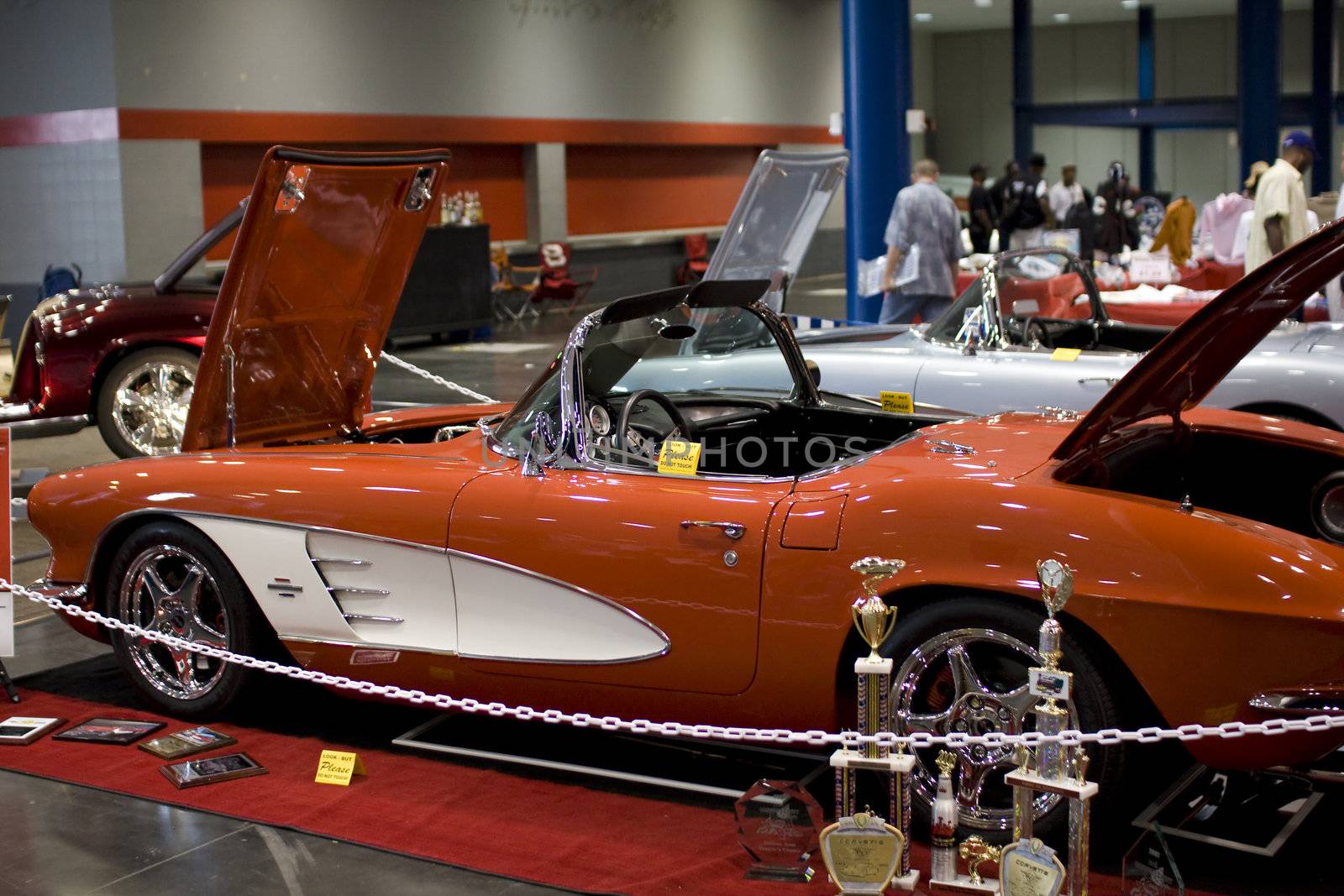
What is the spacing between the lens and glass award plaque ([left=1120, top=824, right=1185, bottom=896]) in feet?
10.3

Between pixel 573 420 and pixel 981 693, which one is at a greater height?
pixel 573 420

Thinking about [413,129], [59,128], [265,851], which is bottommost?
[265,851]

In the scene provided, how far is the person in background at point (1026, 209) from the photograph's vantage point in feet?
56.4

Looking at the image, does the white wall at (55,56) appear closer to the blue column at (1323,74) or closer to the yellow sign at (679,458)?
the yellow sign at (679,458)

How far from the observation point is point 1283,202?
33.3 ft

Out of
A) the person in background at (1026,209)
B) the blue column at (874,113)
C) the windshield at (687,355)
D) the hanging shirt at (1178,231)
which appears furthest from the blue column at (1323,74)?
the windshield at (687,355)

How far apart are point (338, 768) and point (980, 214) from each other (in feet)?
53.5

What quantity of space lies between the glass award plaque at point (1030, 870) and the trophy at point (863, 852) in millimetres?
244

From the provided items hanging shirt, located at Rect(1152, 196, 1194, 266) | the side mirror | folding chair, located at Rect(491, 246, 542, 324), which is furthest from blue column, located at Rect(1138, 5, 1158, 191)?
the side mirror

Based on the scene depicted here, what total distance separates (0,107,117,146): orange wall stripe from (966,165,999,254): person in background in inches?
408

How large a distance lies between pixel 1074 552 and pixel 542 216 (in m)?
18.8

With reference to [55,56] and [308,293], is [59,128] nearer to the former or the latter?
[55,56]

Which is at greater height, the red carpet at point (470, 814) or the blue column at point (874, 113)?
the blue column at point (874, 113)

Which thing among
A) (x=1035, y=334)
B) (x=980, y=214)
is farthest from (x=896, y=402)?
(x=980, y=214)
